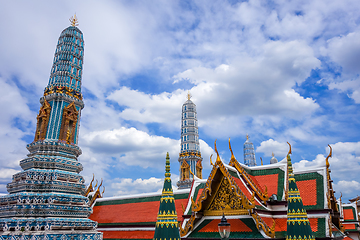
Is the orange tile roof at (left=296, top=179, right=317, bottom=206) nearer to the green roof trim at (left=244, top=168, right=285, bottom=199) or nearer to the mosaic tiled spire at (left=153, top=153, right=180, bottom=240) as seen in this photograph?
the green roof trim at (left=244, top=168, right=285, bottom=199)

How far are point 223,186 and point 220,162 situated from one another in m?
1.10

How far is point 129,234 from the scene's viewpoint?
56.7 feet

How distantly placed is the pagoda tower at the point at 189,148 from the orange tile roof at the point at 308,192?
37.3 m

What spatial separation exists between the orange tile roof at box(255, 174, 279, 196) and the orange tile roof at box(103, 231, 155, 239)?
24.3ft

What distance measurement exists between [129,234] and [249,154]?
249ft

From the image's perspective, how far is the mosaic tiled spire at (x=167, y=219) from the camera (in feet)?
24.9

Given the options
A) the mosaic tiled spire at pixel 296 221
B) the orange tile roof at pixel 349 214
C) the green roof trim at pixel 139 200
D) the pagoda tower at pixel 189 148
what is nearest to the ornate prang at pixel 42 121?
the green roof trim at pixel 139 200

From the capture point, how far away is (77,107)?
17.0 meters

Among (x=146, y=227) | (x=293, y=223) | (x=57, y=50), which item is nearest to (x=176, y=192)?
(x=146, y=227)

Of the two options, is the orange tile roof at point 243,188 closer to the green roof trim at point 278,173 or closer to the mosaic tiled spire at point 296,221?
the green roof trim at point 278,173

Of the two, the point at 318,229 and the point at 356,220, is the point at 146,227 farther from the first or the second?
the point at 356,220

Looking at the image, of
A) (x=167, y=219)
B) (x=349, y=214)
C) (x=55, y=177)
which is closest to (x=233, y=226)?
(x=167, y=219)

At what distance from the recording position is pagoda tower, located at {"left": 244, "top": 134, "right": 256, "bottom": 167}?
86688 mm

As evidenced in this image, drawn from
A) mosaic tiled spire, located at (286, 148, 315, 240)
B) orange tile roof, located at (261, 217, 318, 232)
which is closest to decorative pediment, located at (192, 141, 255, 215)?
orange tile roof, located at (261, 217, 318, 232)
